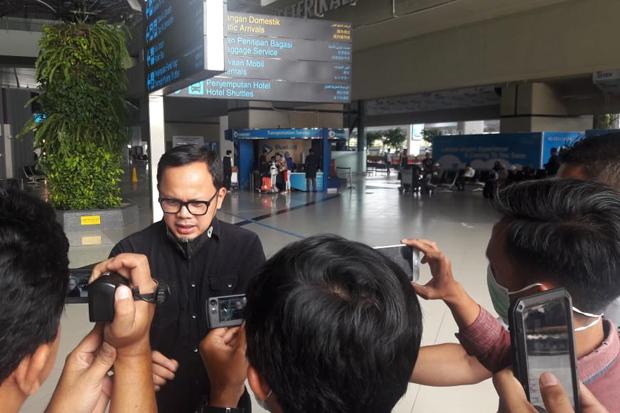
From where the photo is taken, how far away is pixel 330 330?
646 mm

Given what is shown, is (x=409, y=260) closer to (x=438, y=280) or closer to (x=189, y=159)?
(x=438, y=280)

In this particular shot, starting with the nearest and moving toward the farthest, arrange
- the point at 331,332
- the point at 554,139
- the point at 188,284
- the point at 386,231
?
the point at 331,332 < the point at 188,284 < the point at 386,231 < the point at 554,139

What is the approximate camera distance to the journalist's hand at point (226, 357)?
3.35 feet

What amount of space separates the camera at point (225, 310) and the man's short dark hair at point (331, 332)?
0.27 m

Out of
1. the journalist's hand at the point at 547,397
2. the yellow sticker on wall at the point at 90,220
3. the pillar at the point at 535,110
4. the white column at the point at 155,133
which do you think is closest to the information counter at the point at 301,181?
the pillar at the point at 535,110

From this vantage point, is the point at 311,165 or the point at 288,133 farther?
the point at 288,133

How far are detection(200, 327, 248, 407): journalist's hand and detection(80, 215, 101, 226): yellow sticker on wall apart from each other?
6.32 meters

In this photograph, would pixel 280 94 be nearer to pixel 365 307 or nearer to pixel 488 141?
pixel 365 307

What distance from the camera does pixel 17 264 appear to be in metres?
0.70

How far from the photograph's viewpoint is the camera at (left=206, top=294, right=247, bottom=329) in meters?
0.98

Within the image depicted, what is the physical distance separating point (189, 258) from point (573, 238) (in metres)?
1.09

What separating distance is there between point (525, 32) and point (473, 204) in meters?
4.48

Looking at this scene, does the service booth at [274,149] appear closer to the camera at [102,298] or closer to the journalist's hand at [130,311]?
the journalist's hand at [130,311]

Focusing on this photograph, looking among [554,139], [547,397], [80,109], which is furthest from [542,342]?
[554,139]
